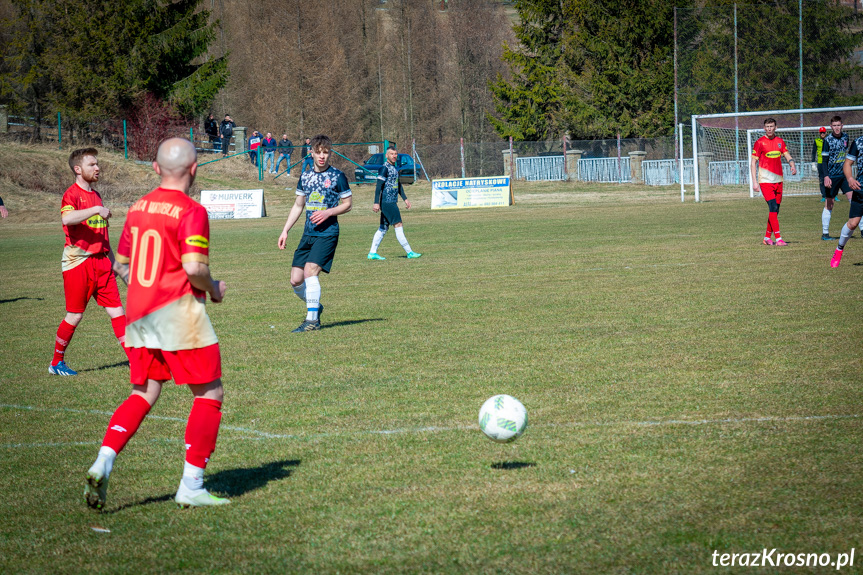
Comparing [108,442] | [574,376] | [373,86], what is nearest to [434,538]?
[108,442]

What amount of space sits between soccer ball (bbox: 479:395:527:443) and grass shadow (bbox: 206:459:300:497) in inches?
49.6

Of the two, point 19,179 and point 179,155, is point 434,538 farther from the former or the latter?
point 19,179

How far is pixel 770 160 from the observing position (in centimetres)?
1762

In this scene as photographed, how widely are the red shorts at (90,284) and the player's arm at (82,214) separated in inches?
23.2

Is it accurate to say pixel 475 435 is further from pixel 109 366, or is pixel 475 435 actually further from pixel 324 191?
pixel 324 191

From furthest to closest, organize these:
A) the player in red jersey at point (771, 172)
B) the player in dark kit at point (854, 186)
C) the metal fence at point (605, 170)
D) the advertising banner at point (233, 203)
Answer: the metal fence at point (605, 170) → the advertising banner at point (233, 203) → the player in red jersey at point (771, 172) → the player in dark kit at point (854, 186)

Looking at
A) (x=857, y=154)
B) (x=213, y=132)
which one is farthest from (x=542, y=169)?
(x=857, y=154)

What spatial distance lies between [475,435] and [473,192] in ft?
106

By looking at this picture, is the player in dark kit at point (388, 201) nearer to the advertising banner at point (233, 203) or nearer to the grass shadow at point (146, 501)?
the grass shadow at point (146, 501)

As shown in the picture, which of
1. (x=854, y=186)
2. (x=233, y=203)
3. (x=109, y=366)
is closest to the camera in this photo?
(x=109, y=366)

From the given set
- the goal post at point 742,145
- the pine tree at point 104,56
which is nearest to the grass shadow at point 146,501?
the goal post at point 742,145

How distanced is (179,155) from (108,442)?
1.61 metres

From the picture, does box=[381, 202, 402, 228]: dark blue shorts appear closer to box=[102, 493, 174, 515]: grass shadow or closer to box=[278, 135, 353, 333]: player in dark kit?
box=[278, 135, 353, 333]: player in dark kit

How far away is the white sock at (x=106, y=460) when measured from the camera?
4.48 m
